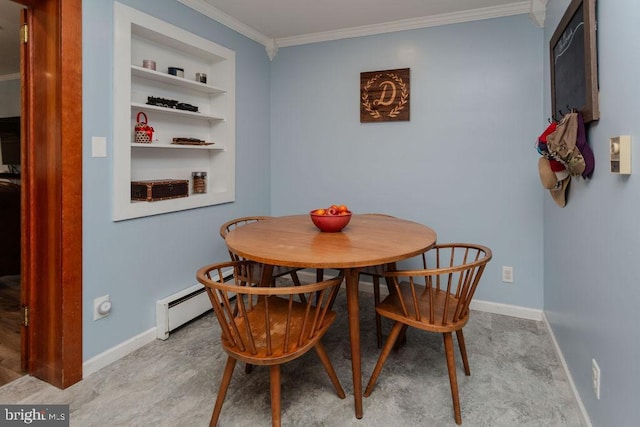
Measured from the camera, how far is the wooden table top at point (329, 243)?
62.7 inches

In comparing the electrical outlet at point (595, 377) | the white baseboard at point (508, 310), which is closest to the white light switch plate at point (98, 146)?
the electrical outlet at point (595, 377)

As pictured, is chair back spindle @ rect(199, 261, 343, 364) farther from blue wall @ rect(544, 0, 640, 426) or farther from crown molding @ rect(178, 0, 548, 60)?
crown molding @ rect(178, 0, 548, 60)

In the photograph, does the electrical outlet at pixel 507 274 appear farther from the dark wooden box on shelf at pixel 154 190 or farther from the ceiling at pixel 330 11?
the dark wooden box on shelf at pixel 154 190

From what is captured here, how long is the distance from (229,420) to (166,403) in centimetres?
36

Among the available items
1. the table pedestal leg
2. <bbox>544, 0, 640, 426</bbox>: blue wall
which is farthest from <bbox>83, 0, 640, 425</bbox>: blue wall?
the table pedestal leg

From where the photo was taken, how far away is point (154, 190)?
2.49m

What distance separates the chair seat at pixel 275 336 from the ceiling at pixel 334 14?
2.25m

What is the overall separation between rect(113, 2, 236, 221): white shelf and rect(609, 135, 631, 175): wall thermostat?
7.82 ft

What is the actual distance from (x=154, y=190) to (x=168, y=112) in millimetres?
615

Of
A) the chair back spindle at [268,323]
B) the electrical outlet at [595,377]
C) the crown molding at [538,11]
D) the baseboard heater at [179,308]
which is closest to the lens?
the chair back spindle at [268,323]

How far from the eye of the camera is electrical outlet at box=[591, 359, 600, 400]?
4.97 ft

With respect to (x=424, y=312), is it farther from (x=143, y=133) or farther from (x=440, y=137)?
(x=143, y=133)

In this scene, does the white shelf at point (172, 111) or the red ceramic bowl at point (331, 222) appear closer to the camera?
the red ceramic bowl at point (331, 222)

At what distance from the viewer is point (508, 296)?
9.69ft
